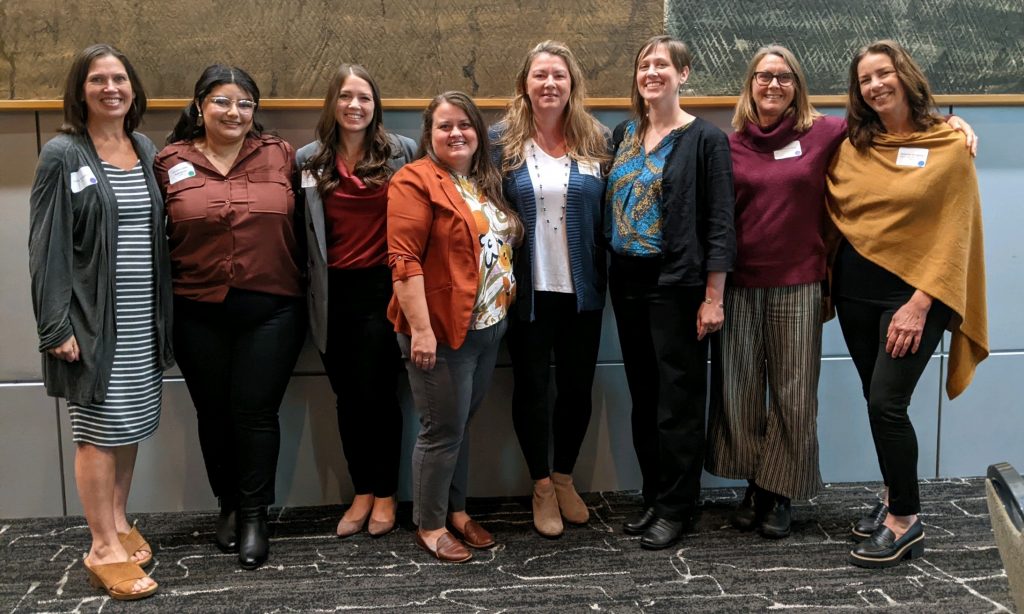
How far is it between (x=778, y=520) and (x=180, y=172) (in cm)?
244

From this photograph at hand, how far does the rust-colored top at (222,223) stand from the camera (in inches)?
103

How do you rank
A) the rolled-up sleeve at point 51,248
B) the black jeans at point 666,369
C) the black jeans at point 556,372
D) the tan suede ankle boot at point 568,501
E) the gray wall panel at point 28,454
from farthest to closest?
the gray wall panel at point 28,454
the tan suede ankle boot at point 568,501
the black jeans at point 556,372
the black jeans at point 666,369
the rolled-up sleeve at point 51,248

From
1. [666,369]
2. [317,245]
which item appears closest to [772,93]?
[666,369]

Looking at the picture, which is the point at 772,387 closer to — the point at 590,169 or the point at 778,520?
the point at 778,520

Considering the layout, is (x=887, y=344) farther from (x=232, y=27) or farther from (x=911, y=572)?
(x=232, y=27)

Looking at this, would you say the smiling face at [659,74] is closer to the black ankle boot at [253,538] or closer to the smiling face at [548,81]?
the smiling face at [548,81]

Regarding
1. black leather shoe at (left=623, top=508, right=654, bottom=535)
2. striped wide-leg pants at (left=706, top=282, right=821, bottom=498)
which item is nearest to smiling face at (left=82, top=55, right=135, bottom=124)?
striped wide-leg pants at (left=706, top=282, right=821, bottom=498)

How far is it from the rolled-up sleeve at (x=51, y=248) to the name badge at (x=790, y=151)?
2290mm

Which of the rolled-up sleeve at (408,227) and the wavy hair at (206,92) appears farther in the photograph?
the wavy hair at (206,92)

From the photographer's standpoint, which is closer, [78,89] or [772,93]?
[78,89]

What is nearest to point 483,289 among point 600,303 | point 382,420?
point 600,303

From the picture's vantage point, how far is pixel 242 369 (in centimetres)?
271

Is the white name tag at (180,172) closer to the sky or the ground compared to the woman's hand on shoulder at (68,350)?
closer to the sky

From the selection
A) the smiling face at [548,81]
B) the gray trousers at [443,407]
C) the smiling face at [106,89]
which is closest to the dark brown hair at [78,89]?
the smiling face at [106,89]
